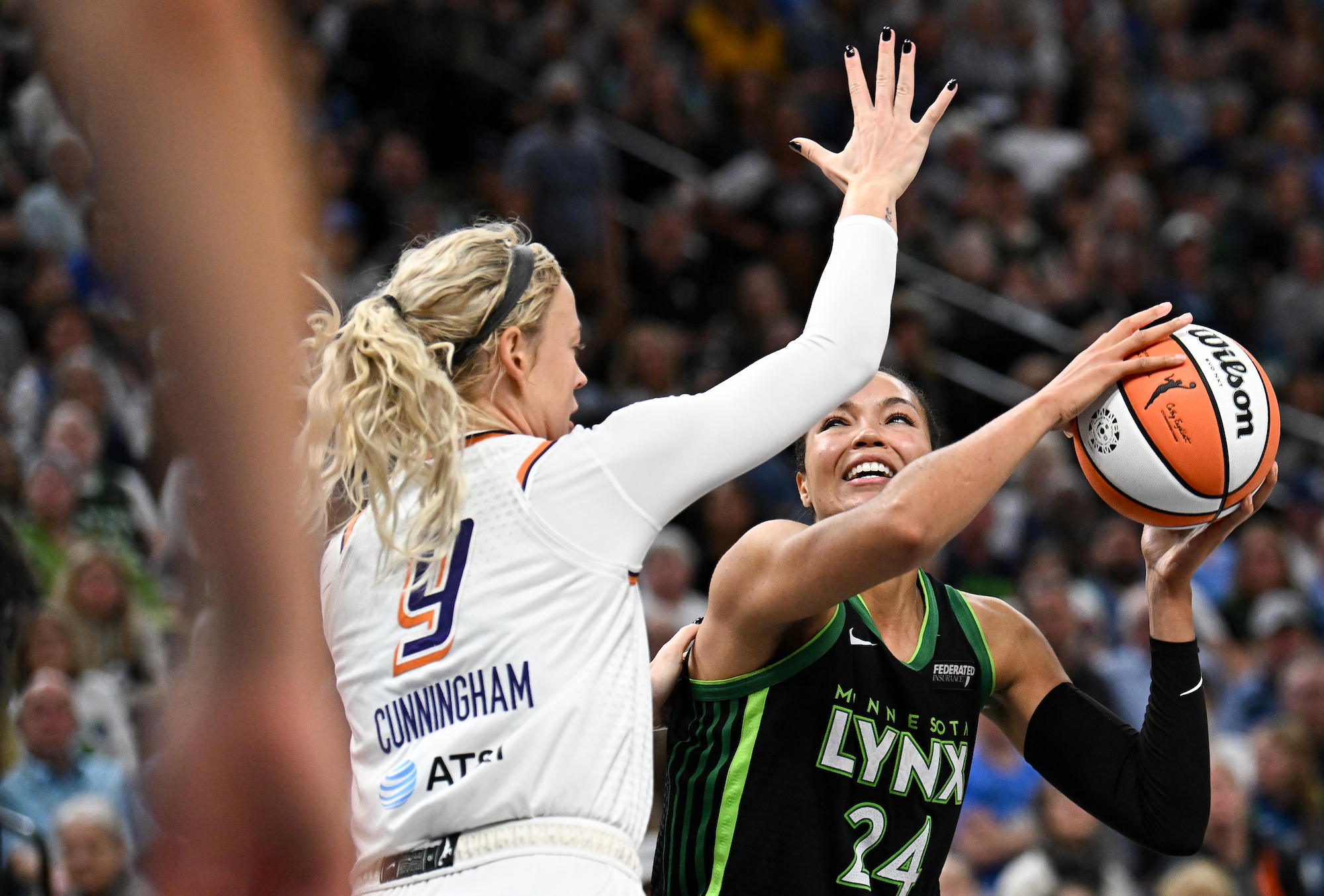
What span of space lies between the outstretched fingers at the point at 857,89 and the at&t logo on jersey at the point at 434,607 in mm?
1074

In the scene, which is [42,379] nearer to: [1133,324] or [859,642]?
[859,642]

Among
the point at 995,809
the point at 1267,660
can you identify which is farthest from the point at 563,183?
the point at 1267,660

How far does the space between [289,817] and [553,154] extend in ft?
31.7

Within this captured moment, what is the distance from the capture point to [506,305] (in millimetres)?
2342

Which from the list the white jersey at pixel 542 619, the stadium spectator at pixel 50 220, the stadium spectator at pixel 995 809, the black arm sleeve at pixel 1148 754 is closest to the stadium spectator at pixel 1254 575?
the stadium spectator at pixel 995 809

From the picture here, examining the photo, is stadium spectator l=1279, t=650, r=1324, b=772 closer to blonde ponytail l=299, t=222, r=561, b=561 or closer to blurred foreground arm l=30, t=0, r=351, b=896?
blonde ponytail l=299, t=222, r=561, b=561

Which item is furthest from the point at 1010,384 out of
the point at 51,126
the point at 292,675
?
the point at 292,675

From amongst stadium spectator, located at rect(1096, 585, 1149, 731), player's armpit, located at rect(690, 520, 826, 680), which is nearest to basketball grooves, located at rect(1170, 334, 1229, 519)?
player's armpit, located at rect(690, 520, 826, 680)

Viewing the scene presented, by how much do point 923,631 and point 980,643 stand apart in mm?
141

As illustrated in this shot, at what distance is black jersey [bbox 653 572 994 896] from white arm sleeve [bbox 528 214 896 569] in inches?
39.8

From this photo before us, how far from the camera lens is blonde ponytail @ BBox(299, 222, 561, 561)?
7.06ft

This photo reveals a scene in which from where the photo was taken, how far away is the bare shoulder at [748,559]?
279 cm

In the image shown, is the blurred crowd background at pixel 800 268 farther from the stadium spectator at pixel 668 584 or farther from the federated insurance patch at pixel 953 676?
the federated insurance patch at pixel 953 676

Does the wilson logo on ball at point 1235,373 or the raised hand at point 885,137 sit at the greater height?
the raised hand at point 885,137
